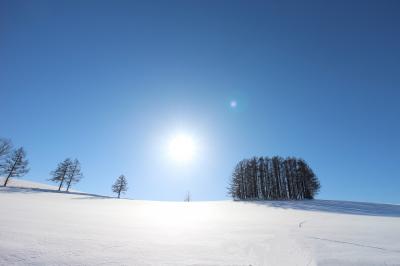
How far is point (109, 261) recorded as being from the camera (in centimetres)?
358

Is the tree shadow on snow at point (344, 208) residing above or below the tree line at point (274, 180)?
below

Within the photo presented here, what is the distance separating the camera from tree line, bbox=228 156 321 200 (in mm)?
44031

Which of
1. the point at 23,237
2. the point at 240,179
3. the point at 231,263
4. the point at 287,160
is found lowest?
the point at 231,263

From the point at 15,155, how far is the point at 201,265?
50.5 metres

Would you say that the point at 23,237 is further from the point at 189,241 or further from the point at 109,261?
the point at 189,241

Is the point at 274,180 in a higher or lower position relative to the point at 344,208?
higher

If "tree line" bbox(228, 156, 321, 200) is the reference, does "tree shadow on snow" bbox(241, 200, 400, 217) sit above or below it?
below

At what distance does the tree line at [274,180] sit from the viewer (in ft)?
144

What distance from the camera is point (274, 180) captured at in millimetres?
45500

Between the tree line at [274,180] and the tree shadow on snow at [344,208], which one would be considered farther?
the tree line at [274,180]

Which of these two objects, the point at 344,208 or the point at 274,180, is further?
the point at 274,180

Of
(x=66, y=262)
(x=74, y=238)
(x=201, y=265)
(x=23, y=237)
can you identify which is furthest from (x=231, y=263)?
(x=23, y=237)

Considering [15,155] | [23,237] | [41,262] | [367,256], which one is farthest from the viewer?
[15,155]

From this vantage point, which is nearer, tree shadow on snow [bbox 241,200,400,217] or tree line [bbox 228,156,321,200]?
tree shadow on snow [bbox 241,200,400,217]
